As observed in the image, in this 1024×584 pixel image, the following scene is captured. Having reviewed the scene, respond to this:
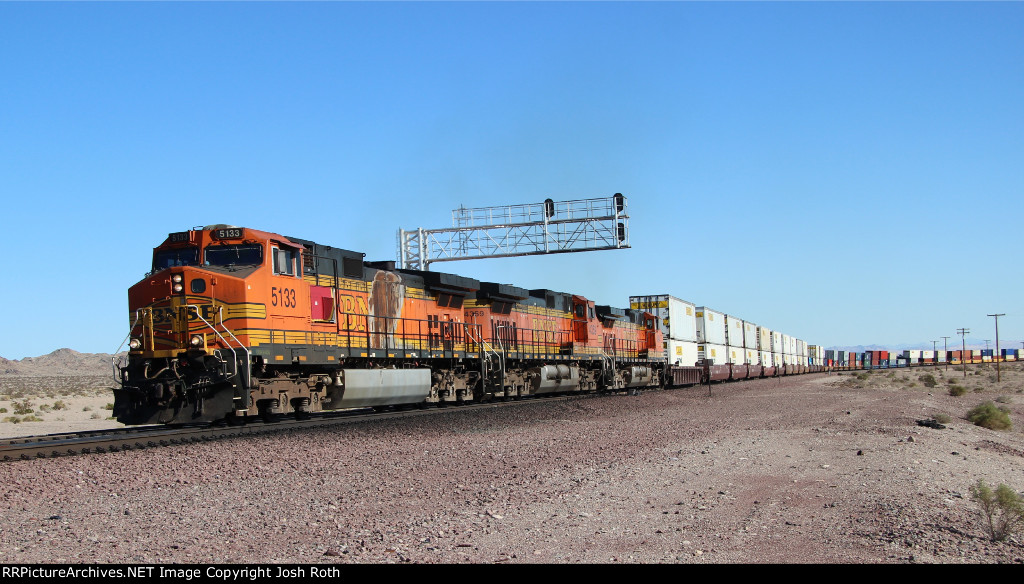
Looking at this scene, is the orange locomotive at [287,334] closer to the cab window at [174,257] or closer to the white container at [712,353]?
the cab window at [174,257]

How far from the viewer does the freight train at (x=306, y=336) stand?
42.7ft

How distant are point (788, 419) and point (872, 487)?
8.51 m

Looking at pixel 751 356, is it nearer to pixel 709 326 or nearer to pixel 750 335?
pixel 750 335

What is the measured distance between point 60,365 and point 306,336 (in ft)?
433

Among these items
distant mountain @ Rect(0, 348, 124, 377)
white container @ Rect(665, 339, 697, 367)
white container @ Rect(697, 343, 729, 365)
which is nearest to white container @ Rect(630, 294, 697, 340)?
white container @ Rect(665, 339, 697, 367)

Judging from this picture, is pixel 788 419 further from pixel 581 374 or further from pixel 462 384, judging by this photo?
pixel 581 374

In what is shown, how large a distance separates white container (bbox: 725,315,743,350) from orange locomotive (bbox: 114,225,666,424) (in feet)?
89.6

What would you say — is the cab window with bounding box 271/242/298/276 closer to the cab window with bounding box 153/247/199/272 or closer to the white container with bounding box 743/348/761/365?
the cab window with bounding box 153/247/199/272

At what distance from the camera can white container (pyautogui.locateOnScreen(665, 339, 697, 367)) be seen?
36.8m

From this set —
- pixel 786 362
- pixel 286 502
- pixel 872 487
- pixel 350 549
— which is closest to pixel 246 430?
pixel 286 502

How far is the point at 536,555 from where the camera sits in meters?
5.55

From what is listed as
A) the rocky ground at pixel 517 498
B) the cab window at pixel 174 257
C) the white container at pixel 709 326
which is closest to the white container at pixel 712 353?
the white container at pixel 709 326

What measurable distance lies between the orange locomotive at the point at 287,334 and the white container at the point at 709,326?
21.6m

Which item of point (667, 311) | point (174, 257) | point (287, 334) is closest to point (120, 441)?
point (287, 334)
